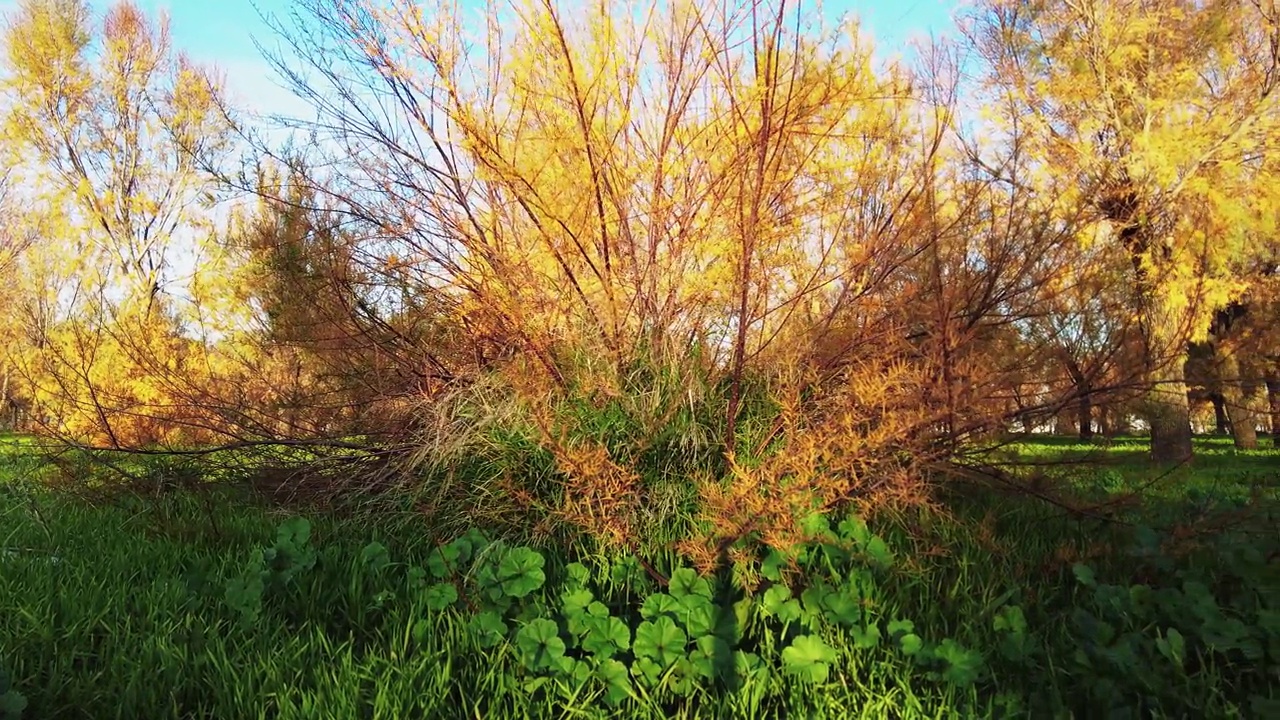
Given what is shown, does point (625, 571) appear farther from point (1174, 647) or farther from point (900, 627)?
point (1174, 647)

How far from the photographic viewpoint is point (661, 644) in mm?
2119

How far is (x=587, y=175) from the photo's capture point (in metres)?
3.23

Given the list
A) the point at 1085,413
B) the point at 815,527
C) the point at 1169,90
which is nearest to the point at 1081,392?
the point at 1085,413

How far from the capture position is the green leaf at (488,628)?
2188mm

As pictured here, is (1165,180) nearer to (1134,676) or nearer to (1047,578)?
(1047,578)

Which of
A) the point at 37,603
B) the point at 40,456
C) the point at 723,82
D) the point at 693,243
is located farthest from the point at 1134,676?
the point at 40,456

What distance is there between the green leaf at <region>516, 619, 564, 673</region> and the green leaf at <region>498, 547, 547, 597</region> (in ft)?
0.60

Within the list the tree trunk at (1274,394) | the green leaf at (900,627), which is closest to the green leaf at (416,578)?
the green leaf at (900,627)

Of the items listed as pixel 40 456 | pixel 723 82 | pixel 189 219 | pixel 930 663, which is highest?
pixel 189 219

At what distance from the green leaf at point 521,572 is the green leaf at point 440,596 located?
0.17m

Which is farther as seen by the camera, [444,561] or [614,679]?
[444,561]

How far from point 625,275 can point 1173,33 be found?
28.0 feet

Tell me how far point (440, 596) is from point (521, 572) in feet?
0.94

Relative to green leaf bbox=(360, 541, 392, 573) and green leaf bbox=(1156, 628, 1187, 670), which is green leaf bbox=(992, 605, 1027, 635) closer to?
green leaf bbox=(1156, 628, 1187, 670)
